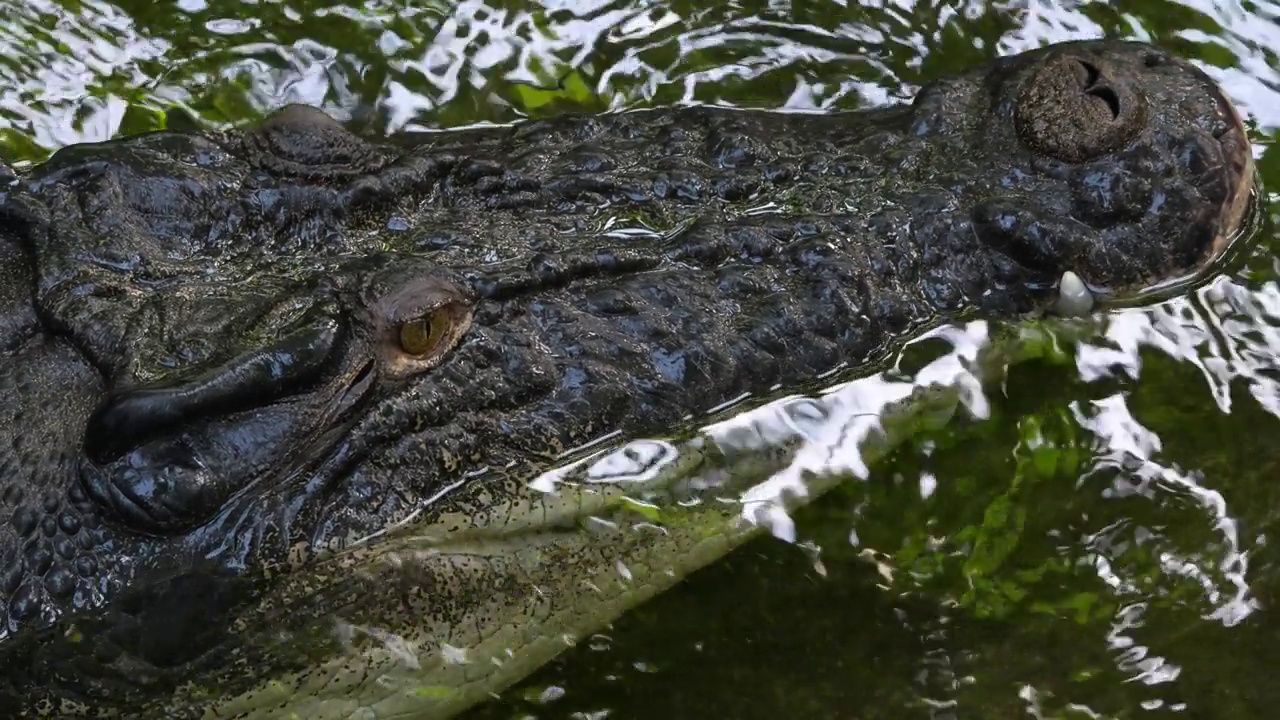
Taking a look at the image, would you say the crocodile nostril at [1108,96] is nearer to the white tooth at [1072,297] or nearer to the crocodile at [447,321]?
the crocodile at [447,321]

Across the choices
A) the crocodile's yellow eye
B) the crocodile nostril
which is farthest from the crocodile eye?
the crocodile's yellow eye

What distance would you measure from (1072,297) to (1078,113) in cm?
44

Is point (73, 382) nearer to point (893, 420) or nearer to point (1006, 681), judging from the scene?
point (893, 420)

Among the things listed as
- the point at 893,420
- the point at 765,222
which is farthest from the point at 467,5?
the point at 893,420

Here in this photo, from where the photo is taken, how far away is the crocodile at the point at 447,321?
2273 millimetres

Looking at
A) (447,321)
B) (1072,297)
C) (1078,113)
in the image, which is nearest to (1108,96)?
(1078,113)

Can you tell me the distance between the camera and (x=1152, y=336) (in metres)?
3.24

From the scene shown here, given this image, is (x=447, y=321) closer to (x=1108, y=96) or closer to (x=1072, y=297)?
(x=1072, y=297)

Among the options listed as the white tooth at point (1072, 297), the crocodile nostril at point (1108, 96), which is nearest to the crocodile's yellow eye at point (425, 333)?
the white tooth at point (1072, 297)

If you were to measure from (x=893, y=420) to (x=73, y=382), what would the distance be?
1769 millimetres

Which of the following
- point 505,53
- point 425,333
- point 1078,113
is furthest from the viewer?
point 505,53

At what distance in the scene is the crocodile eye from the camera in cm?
293

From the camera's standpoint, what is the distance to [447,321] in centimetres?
248

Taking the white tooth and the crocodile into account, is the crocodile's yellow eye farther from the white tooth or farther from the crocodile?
the white tooth
